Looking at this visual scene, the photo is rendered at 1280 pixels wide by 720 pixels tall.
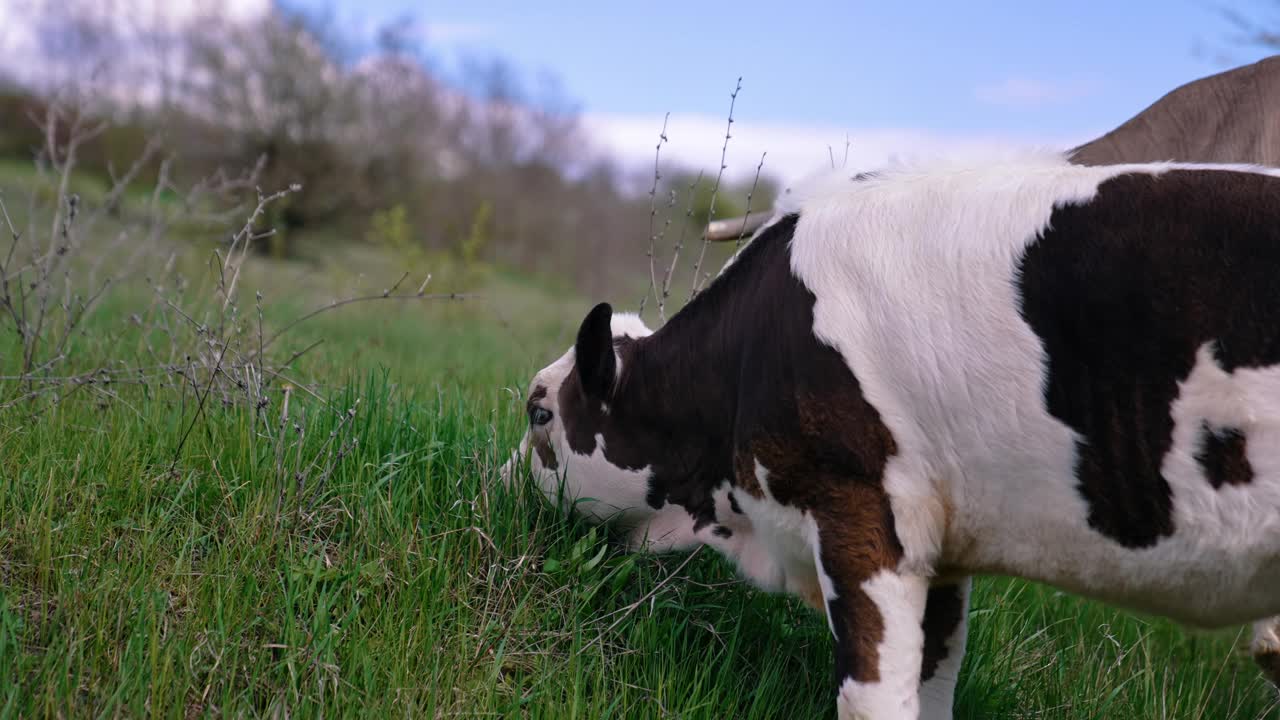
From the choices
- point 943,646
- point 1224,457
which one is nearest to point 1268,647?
point 943,646

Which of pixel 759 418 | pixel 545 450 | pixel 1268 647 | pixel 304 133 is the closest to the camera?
pixel 759 418

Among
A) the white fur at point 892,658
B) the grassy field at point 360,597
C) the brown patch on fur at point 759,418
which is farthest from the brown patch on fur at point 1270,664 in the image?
the white fur at point 892,658

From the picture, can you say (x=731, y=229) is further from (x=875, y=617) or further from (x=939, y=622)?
(x=875, y=617)

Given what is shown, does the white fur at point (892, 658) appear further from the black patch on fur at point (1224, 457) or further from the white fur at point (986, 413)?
the black patch on fur at point (1224, 457)

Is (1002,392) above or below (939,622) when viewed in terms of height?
above

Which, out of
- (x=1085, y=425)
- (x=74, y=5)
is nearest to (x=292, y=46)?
(x=74, y=5)

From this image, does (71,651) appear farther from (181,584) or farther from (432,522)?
(432,522)

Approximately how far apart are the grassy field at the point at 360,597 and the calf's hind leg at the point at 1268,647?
0.23m

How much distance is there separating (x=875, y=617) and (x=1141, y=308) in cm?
106

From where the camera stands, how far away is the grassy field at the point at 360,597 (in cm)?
293

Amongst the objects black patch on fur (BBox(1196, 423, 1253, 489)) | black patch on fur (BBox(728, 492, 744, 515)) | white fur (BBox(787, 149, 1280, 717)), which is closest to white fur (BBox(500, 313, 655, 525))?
black patch on fur (BBox(728, 492, 744, 515))

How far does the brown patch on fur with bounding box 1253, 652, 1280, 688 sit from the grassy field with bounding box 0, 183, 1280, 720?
0.60ft

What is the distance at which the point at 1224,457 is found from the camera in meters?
2.40

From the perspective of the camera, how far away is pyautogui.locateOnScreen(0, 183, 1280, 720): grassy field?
9.62 ft
